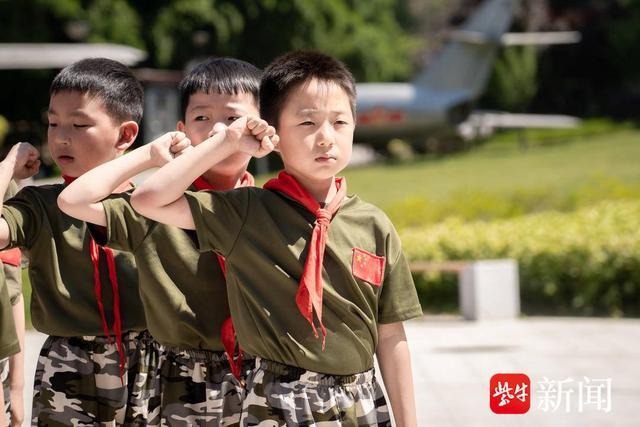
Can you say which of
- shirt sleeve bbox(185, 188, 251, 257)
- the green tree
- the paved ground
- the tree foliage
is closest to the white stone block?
the paved ground

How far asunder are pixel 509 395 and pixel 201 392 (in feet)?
10.9

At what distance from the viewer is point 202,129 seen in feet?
9.27

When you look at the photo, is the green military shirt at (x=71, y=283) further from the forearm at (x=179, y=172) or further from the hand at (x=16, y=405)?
the forearm at (x=179, y=172)

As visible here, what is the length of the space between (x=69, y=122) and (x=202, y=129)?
37 cm

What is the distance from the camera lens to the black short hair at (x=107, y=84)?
2.86 meters

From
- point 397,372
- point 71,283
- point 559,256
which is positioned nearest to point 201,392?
point 71,283

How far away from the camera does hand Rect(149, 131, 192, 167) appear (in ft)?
7.69

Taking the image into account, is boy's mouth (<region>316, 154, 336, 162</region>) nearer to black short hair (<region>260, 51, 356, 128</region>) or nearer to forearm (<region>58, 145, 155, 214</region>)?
black short hair (<region>260, 51, 356, 128</region>)

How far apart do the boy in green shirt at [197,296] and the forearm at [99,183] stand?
0.27 m

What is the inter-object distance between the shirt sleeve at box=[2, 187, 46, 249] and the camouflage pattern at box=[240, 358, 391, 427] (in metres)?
0.75

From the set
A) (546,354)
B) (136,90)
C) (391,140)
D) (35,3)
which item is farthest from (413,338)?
(391,140)

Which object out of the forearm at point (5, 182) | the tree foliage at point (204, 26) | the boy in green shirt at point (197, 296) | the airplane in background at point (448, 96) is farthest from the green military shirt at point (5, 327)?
the airplane in background at point (448, 96)

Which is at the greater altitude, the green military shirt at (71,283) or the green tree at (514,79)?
the green tree at (514,79)

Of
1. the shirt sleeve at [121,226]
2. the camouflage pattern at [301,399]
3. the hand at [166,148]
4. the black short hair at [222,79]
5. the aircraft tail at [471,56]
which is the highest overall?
the aircraft tail at [471,56]
